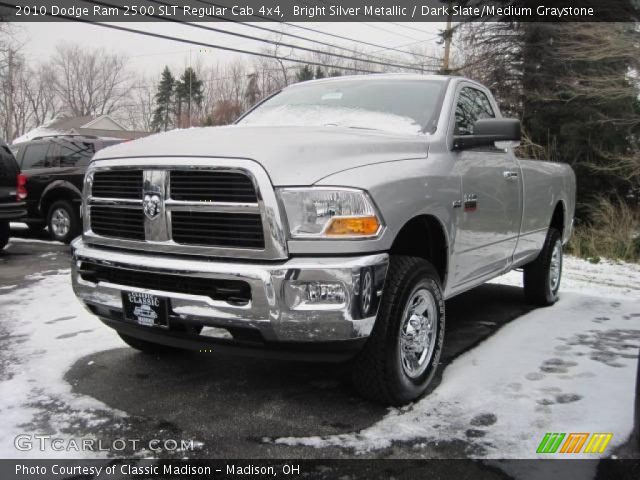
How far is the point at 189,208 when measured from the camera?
2799mm

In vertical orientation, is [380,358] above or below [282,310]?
below

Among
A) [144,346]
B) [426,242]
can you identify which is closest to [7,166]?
[144,346]

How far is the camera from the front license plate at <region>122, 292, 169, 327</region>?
2832 mm

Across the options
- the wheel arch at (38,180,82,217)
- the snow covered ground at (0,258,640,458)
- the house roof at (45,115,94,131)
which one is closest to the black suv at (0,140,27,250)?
the wheel arch at (38,180,82,217)

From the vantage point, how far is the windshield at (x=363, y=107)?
A: 374cm

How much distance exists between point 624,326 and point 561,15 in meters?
13.0

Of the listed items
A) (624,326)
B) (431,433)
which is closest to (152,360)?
(431,433)

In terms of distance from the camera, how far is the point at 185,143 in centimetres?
299

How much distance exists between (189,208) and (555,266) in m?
4.26

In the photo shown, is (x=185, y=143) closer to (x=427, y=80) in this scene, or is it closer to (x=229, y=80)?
(x=427, y=80)

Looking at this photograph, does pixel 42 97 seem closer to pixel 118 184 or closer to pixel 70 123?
pixel 70 123

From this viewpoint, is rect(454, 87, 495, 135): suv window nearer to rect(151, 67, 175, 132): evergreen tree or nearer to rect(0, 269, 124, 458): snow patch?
rect(0, 269, 124, 458): snow patch

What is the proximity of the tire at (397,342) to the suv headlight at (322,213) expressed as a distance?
0.40 metres

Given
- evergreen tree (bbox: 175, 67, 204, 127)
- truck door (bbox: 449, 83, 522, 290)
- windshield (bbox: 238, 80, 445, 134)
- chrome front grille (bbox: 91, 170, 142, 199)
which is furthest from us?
evergreen tree (bbox: 175, 67, 204, 127)
